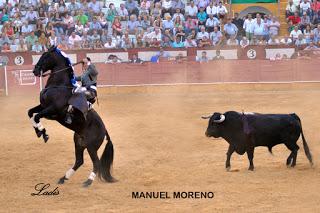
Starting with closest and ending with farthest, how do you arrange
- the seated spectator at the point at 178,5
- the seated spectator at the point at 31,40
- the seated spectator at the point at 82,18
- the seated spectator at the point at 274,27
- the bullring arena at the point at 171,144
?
1. the bullring arena at the point at 171,144
2. the seated spectator at the point at 31,40
3. the seated spectator at the point at 274,27
4. the seated spectator at the point at 82,18
5. the seated spectator at the point at 178,5

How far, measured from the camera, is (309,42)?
2359 centimetres

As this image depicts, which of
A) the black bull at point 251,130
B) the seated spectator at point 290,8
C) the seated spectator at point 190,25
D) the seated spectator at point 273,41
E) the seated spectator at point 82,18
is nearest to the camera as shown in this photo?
the black bull at point 251,130

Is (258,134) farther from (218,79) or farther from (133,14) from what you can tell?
(133,14)

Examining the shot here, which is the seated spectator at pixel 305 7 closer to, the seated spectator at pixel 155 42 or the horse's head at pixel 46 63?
the seated spectator at pixel 155 42

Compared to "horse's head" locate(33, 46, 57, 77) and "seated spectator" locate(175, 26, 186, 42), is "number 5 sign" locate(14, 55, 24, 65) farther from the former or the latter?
"horse's head" locate(33, 46, 57, 77)

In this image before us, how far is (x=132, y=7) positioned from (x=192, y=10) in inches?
86.7

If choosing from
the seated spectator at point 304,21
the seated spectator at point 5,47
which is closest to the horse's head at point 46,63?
the seated spectator at point 5,47

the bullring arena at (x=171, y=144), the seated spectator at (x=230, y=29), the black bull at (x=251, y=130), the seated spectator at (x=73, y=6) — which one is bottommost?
the bullring arena at (x=171, y=144)

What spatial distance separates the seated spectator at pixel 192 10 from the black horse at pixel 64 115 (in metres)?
15.4

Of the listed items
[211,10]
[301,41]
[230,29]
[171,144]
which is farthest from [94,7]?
[171,144]

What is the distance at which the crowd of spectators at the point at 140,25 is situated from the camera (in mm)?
23812

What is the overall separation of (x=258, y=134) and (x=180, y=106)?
29.7 ft

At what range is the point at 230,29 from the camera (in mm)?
24156

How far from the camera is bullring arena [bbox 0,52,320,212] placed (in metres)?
8.80
